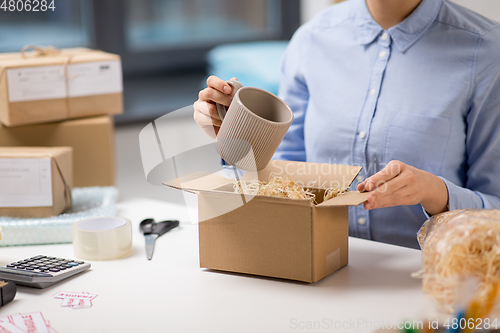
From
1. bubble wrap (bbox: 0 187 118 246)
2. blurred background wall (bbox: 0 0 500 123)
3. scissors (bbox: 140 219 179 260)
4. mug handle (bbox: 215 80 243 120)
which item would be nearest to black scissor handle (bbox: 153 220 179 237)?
scissors (bbox: 140 219 179 260)

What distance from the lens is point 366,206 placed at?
822 millimetres

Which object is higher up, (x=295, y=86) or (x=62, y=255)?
(x=295, y=86)

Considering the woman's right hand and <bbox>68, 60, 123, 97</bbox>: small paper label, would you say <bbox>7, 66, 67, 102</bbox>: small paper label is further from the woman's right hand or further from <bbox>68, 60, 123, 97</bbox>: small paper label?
the woman's right hand

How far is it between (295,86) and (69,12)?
161 centimetres

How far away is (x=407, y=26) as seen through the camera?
44.8 inches

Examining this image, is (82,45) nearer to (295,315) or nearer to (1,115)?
(1,115)

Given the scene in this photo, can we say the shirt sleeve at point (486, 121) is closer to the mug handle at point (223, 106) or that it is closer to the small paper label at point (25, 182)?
the mug handle at point (223, 106)

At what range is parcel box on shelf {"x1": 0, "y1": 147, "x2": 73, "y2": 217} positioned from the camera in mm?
1146

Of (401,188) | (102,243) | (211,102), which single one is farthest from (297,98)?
(102,243)

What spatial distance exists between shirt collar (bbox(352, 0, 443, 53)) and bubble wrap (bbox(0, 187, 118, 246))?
2.37ft

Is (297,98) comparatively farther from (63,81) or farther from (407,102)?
(63,81)

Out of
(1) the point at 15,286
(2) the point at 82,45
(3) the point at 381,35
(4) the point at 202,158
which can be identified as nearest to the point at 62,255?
(1) the point at 15,286

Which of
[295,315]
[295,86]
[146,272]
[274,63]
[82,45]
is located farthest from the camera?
[82,45]

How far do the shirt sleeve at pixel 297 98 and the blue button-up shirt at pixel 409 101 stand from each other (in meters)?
0.02
